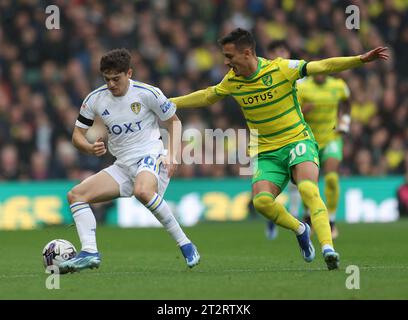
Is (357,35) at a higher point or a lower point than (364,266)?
higher

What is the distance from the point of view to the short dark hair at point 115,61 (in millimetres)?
9461

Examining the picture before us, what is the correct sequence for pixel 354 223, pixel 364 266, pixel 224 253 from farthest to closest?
pixel 354 223
pixel 224 253
pixel 364 266

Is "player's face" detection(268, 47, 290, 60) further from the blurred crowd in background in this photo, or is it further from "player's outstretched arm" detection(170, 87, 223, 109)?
the blurred crowd in background

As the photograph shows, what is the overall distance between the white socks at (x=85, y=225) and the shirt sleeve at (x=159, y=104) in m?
1.07

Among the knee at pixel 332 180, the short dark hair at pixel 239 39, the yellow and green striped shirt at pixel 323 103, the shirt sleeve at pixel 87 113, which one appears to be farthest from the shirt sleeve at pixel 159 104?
the knee at pixel 332 180

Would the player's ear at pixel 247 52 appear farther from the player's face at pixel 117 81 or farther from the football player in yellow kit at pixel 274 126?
the player's face at pixel 117 81

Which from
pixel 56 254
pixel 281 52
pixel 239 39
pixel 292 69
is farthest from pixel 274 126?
pixel 281 52

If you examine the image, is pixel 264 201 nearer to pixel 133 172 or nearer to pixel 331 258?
pixel 331 258

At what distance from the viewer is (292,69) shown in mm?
9836

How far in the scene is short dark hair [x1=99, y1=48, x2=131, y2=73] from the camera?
9.46 m

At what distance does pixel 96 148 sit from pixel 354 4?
15.0 m
